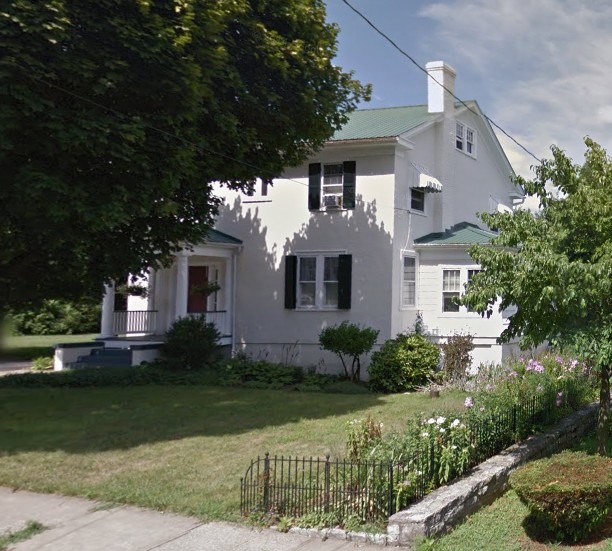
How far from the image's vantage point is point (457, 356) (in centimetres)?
1708

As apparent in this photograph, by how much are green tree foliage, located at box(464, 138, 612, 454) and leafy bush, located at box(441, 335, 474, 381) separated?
784 centimetres

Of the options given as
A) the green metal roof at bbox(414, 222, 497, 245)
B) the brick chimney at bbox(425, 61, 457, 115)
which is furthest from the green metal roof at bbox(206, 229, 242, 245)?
the brick chimney at bbox(425, 61, 457, 115)

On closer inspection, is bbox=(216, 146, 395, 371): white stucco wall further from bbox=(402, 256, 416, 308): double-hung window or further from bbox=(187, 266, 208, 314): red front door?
bbox=(187, 266, 208, 314): red front door

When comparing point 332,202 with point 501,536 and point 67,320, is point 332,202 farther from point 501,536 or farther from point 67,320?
point 67,320

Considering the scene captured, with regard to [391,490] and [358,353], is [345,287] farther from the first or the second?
[391,490]

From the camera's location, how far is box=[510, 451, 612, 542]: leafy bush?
20.4ft

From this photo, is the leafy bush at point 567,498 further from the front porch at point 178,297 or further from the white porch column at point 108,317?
the white porch column at point 108,317

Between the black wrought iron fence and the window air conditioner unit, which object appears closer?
the black wrought iron fence

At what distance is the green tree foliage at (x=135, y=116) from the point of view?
34.7 feet

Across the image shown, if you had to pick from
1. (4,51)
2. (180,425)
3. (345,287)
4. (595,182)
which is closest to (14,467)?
(180,425)

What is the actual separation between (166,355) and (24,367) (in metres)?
4.86

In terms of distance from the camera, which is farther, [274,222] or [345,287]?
[274,222]

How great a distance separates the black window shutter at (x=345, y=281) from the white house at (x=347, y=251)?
3 centimetres

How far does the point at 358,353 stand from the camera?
17.8 m
